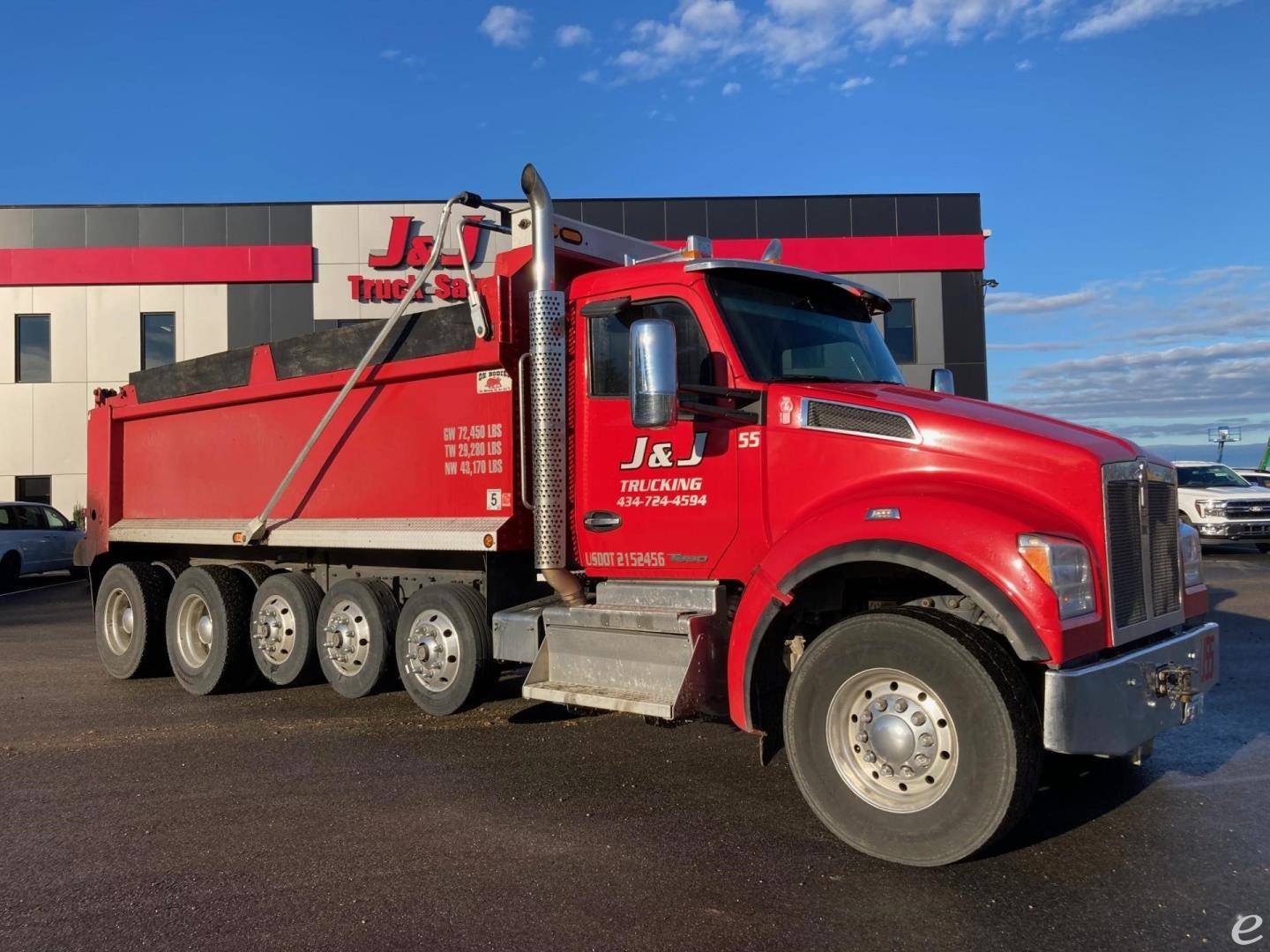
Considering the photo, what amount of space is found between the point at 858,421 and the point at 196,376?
619 cm

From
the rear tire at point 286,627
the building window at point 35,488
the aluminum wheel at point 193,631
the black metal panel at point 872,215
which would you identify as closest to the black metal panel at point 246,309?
the building window at point 35,488

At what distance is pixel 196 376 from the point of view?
846 centimetres

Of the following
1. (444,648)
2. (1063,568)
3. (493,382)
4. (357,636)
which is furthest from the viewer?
(357,636)

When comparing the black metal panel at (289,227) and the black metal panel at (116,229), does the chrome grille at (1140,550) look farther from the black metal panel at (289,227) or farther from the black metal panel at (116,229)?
the black metal panel at (116,229)

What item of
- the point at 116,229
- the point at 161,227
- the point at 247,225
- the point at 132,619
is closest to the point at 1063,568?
the point at 132,619

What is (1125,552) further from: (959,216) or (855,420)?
(959,216)

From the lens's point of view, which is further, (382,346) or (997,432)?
(382,346)

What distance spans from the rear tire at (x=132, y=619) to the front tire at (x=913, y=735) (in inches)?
256

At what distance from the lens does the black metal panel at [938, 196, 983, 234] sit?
24.2 m

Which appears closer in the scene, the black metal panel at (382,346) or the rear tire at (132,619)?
the black metal panel at (382,346)

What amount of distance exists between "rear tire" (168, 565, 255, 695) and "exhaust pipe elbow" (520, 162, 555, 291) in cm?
400

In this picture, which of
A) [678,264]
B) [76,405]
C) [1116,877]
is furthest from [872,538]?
[76,405]

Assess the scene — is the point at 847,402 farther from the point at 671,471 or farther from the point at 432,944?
the point at 432,944

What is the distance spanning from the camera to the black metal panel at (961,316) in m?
24.2
